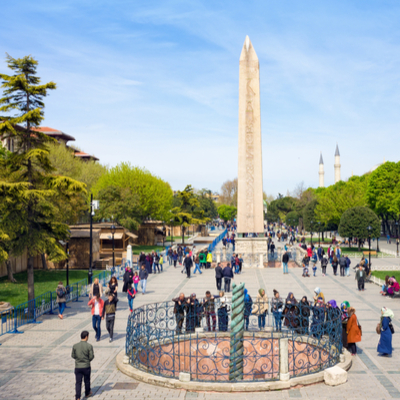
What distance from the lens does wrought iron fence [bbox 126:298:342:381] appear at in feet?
31.2

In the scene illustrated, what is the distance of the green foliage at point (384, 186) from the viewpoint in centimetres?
5538

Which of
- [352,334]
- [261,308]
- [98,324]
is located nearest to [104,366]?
[98,324]

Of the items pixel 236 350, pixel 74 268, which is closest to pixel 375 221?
pixel 74 268

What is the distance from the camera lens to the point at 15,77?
15.2m

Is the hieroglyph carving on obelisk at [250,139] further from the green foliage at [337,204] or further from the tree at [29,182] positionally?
the green foliage at [337,204]

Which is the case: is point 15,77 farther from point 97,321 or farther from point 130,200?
point 130,200

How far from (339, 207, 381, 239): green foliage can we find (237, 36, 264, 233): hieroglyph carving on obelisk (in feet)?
34.6

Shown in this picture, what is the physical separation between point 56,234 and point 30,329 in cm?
381

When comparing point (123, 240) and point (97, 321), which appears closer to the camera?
point (97, 321)

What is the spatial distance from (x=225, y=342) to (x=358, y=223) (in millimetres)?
28424

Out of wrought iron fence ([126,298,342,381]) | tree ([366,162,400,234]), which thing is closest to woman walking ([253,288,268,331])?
wrought iron fence ([126,298,342,381])

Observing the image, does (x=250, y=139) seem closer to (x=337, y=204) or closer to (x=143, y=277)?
(x=143, y=277)

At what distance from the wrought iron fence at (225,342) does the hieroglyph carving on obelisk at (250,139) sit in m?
17.3

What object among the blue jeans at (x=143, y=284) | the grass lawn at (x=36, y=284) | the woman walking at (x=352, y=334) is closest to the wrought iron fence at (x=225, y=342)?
the woman walking at (x=352, y=334)
